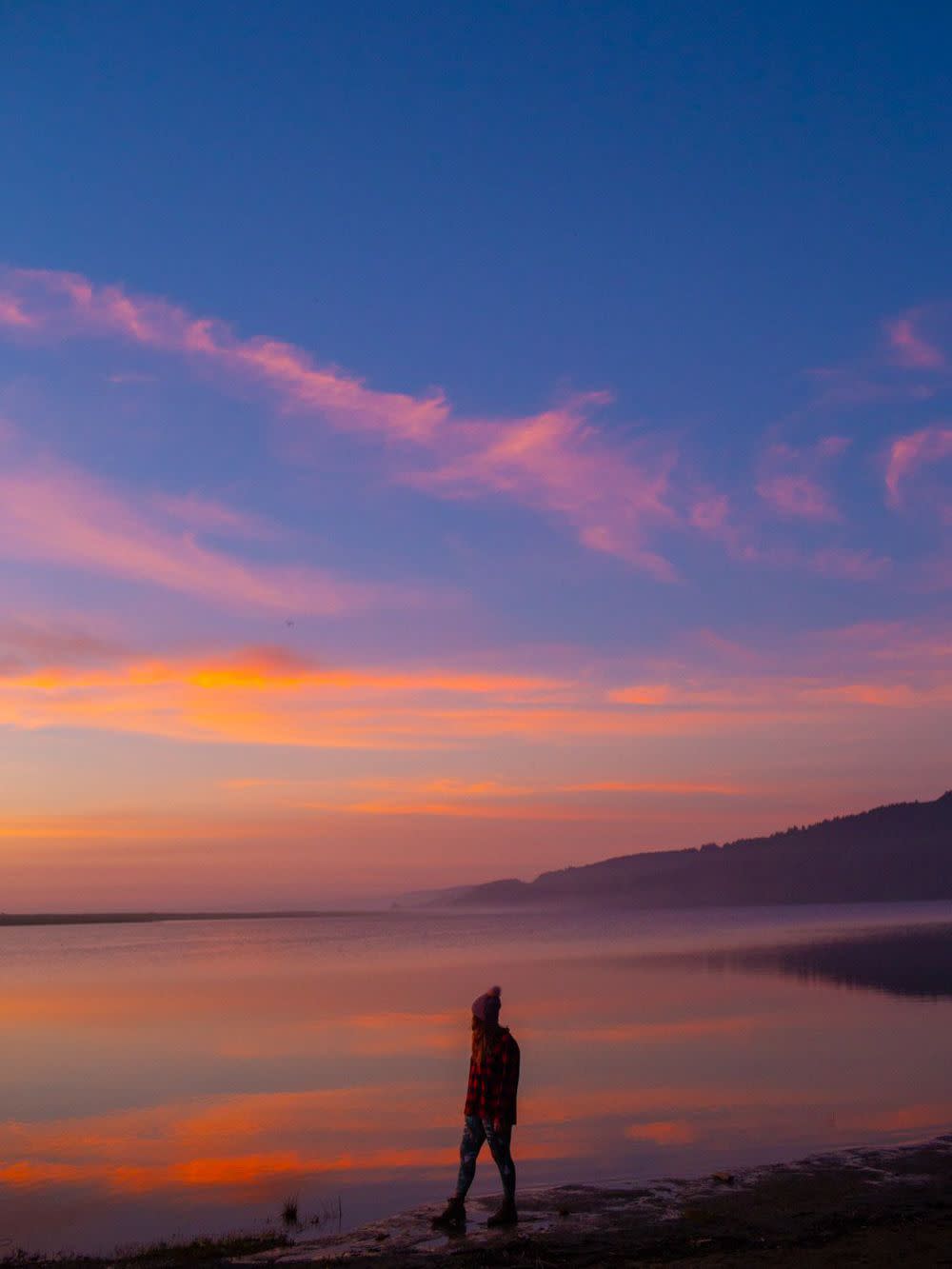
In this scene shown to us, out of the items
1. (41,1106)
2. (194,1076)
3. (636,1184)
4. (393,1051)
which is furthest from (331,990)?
(636,1184)

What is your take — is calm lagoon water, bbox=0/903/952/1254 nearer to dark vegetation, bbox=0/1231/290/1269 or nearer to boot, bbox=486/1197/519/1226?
dark vegetation, bbox=0/1231/290/1269

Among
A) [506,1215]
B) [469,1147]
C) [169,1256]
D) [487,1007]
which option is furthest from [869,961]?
[169,1256]

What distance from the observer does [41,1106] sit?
70.0ft

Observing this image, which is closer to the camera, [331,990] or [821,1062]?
[821,1062]

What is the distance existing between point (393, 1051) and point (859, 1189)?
53.2 ft

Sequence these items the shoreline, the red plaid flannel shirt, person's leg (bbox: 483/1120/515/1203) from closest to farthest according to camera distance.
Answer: the shoreline → the red plaid flannel shirt → person's leg (bbox: 483/1120/515/1203)

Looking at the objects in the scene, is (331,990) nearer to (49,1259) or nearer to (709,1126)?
(709,1126)

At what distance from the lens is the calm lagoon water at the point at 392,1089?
1516 centimetres

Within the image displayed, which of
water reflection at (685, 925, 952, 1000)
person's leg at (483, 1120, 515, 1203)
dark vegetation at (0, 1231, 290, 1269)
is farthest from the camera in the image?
water reflection at (685, 925, 952, 1000)

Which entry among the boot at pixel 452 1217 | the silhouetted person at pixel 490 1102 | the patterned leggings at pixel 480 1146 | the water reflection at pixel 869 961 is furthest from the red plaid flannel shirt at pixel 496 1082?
the water reflection at pixel 869 961

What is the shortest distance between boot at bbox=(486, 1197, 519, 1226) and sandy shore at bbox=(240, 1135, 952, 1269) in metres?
0.15

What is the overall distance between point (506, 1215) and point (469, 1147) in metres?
0.75

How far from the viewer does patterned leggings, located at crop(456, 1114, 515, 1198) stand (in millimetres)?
12008

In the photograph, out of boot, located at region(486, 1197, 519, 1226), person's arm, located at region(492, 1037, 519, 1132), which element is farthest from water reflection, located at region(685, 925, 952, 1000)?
person's arm, located at region(492, 1037, 519, 1132)
